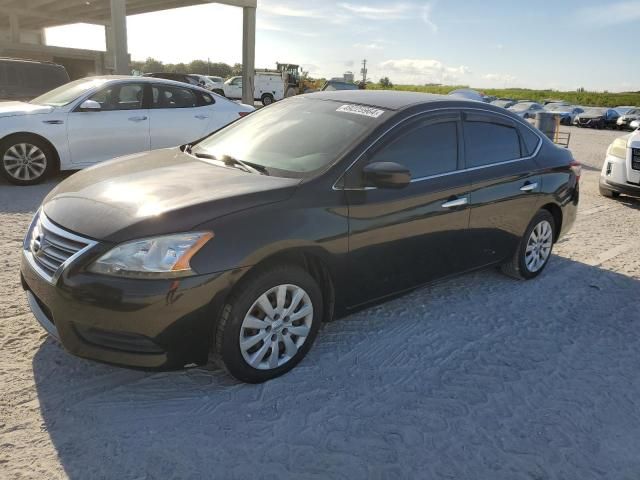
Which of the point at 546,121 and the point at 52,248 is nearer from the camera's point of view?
the point at 52,248

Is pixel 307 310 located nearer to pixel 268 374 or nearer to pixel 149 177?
pixel 268 374

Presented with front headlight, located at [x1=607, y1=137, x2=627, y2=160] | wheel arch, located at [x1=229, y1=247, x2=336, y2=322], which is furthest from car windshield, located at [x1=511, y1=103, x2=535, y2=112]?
wheel arch, located at [x1=229, y1=247, x2=336, y2=322]

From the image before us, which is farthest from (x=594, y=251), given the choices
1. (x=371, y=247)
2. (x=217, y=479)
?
(x=217, y=479)

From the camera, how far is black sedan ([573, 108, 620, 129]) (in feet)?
112

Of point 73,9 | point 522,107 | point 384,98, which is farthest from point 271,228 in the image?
point 522,107

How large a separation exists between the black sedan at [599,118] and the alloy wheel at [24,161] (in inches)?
1388

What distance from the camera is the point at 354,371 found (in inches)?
126

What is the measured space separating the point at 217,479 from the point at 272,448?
0.31 metres

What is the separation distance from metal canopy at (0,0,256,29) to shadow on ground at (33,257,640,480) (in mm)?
18962

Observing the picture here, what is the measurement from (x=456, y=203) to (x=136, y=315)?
2.42 m

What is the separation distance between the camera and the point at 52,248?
2775 mm

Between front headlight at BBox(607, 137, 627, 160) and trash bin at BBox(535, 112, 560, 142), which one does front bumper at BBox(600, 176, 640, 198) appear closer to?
front headlight at BBox(607, 137, 627, 160)

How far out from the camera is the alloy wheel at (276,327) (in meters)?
2.88

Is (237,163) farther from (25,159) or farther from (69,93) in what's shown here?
(69,93)
